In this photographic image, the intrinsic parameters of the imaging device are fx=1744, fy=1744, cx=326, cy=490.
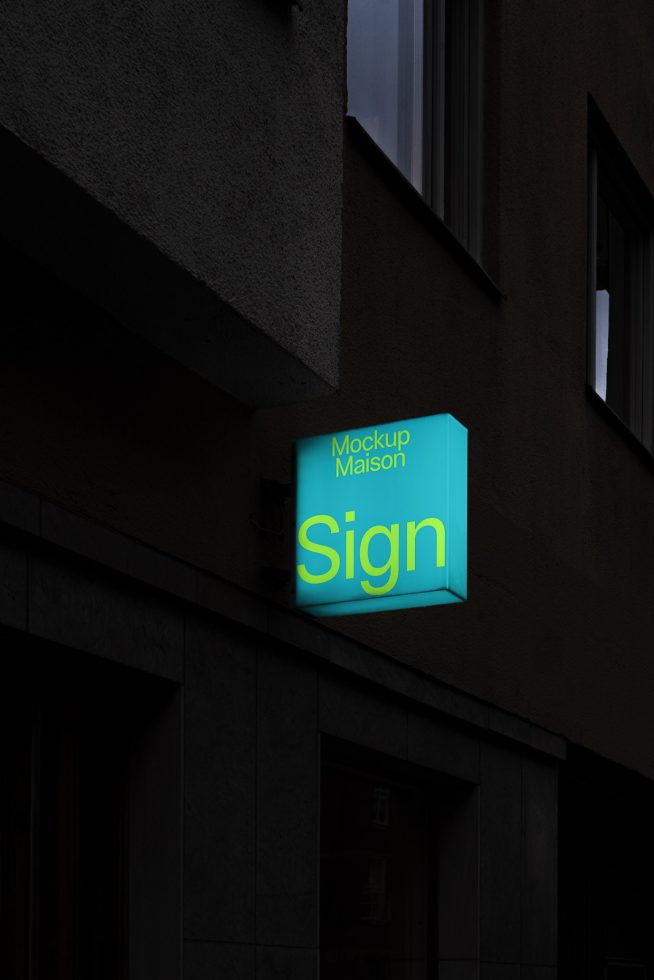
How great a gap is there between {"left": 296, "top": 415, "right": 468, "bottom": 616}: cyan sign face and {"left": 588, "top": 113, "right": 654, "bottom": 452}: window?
5637 millimetres

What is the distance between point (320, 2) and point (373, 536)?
7.29 ft

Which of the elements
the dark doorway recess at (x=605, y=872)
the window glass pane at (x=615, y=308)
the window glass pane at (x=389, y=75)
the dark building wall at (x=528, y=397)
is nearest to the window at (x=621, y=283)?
the window glass pane at (x=615, y=308)

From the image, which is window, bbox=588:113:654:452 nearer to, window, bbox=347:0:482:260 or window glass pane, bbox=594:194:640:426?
window glass pane, bbox=594:194:640:426

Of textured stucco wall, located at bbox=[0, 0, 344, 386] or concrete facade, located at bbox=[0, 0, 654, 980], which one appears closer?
textured stucco wall, located at bbox=[0, 0, 344, 386]

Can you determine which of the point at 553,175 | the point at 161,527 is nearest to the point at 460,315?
the point at 553,175

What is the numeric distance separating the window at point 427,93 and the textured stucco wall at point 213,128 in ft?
6.06

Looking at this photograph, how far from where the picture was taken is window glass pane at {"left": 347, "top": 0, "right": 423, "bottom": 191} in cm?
909

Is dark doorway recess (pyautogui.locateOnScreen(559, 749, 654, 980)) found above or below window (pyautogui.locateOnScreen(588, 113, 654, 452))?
below

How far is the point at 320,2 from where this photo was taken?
7211mm

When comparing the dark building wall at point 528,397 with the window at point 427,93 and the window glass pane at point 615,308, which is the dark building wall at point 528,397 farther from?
the window glass pane at point 615,308

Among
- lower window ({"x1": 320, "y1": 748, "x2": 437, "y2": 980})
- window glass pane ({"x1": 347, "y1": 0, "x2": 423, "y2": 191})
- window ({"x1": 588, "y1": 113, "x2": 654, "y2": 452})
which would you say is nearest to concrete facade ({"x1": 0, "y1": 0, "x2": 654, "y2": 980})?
lower window ({"x1": 320, "y1": 748, "x2": 437, "y2": 980})

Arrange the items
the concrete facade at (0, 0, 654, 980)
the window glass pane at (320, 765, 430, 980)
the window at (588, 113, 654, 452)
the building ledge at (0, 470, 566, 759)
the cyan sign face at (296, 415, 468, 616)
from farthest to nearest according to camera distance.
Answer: the window at (588, 113, 654, 452) < the window glass pane at (320, 765, 430, 980) < the cyan sign face at (296, 415, 468, 616) < the concrete facade at (0, 0, 654, 980) < the building ledge at (0, 470, 566, 759)

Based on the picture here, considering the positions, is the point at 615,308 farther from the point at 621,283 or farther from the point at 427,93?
the point at 427,93

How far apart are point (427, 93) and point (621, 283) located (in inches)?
168
